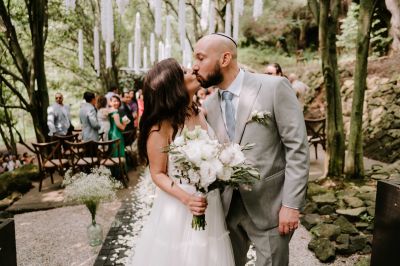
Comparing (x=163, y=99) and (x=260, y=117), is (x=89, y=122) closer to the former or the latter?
(x=163, y=99)

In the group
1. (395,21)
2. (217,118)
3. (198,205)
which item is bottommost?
(198,205)

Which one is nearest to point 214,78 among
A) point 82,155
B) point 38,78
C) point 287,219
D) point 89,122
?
point 287,219

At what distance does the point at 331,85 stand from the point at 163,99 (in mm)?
4682

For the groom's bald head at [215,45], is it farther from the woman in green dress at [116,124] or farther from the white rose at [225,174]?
the woman in green dress at [116,124]

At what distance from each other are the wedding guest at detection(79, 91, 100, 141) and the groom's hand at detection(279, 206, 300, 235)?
6.37 m

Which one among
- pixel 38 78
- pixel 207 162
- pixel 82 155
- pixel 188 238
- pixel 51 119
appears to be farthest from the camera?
pixel 38 78

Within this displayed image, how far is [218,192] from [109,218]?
387cm

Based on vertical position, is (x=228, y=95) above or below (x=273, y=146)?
above

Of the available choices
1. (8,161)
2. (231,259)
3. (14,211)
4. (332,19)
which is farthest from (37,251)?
(8,161)

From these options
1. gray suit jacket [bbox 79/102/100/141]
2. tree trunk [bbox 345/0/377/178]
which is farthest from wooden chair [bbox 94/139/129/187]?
tree trunk [bbox 345/0/377/178]

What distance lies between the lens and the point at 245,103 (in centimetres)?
235

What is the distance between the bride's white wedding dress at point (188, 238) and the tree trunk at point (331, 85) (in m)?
4.45

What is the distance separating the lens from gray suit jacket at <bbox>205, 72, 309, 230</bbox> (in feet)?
7.23

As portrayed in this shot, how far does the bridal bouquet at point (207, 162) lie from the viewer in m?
1.91
